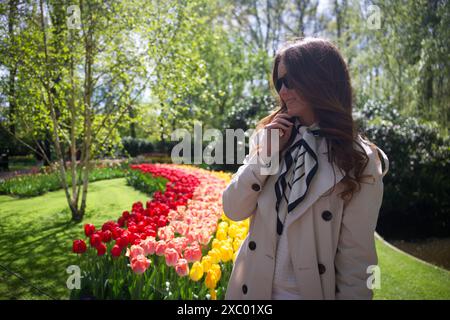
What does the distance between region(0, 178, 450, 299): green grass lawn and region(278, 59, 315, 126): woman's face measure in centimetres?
313

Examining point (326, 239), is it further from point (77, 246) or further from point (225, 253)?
point (77, 246)

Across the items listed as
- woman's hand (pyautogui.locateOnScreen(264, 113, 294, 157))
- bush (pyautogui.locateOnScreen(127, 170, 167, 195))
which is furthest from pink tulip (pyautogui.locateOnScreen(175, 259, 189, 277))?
bush (pyautogui.locateOnScreen(127, 170, 167, 195))

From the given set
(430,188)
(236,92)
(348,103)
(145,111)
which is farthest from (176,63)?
(236,92)

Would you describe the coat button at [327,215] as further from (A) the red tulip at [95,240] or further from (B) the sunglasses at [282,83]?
(A) the red tulip at [95,240]

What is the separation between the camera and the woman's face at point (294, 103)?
1.75 m

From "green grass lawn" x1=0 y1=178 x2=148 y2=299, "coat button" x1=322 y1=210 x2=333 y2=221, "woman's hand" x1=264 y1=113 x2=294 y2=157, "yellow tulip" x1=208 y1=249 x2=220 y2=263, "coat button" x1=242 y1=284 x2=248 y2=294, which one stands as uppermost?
"woman's hand" x1=264 y1=113 x2=294 y2=157

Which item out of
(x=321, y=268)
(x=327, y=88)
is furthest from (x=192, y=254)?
(x=327, y=88)

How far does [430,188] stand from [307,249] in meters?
7.56

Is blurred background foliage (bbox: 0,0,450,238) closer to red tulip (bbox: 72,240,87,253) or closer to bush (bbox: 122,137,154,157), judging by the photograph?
red tulip (bbox: 72,240,87,253)

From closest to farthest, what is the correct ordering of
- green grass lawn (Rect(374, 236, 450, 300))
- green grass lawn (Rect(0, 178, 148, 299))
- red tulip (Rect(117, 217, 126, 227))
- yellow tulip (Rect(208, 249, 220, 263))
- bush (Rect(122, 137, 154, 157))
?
yellow tulip (Rect(208, 249, 220, 263)), green grass lawn (Rect(0, 178, 148, 299)), red tulip (Rect(117, 217, 126, 227)), green grass lawn (Rect(374, 236, 450, 300)), bush (Rect(122, 137, 154, 157))

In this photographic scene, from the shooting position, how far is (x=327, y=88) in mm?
1679

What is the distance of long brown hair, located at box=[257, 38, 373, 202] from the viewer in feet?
5.41

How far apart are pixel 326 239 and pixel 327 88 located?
2.25ft
